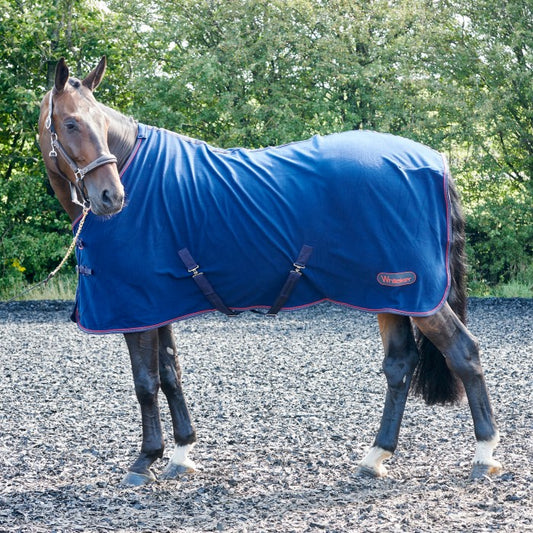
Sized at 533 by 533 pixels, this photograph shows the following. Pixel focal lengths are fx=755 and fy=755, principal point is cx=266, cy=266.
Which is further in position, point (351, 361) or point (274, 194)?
point (351, 361)

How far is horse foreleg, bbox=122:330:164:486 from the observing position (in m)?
3.90

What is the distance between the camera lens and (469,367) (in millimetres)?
3979

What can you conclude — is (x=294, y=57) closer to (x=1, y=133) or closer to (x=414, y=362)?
(x=1, y=133)

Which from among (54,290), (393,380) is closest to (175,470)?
(393,380)

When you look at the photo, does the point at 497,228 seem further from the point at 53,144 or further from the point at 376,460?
the point at 53,144

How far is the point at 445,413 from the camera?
5363 mm

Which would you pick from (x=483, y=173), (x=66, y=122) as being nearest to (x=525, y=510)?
(x=66, y=122)

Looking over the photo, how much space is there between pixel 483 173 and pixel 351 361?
22.2 feet

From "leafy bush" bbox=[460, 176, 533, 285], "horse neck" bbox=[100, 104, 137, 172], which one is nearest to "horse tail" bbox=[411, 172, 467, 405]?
"horse neck" bbox=[100, 104, 137, 172]

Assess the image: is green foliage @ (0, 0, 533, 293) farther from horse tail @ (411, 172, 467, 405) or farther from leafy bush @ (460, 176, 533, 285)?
horse tail @ (411, 172, 467, 405)

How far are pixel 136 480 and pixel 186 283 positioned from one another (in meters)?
1.08

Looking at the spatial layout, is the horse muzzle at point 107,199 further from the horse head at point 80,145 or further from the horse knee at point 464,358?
the horse knee at point 464,358

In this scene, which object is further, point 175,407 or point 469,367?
point 175,407

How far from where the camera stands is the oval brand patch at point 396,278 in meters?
3.84
